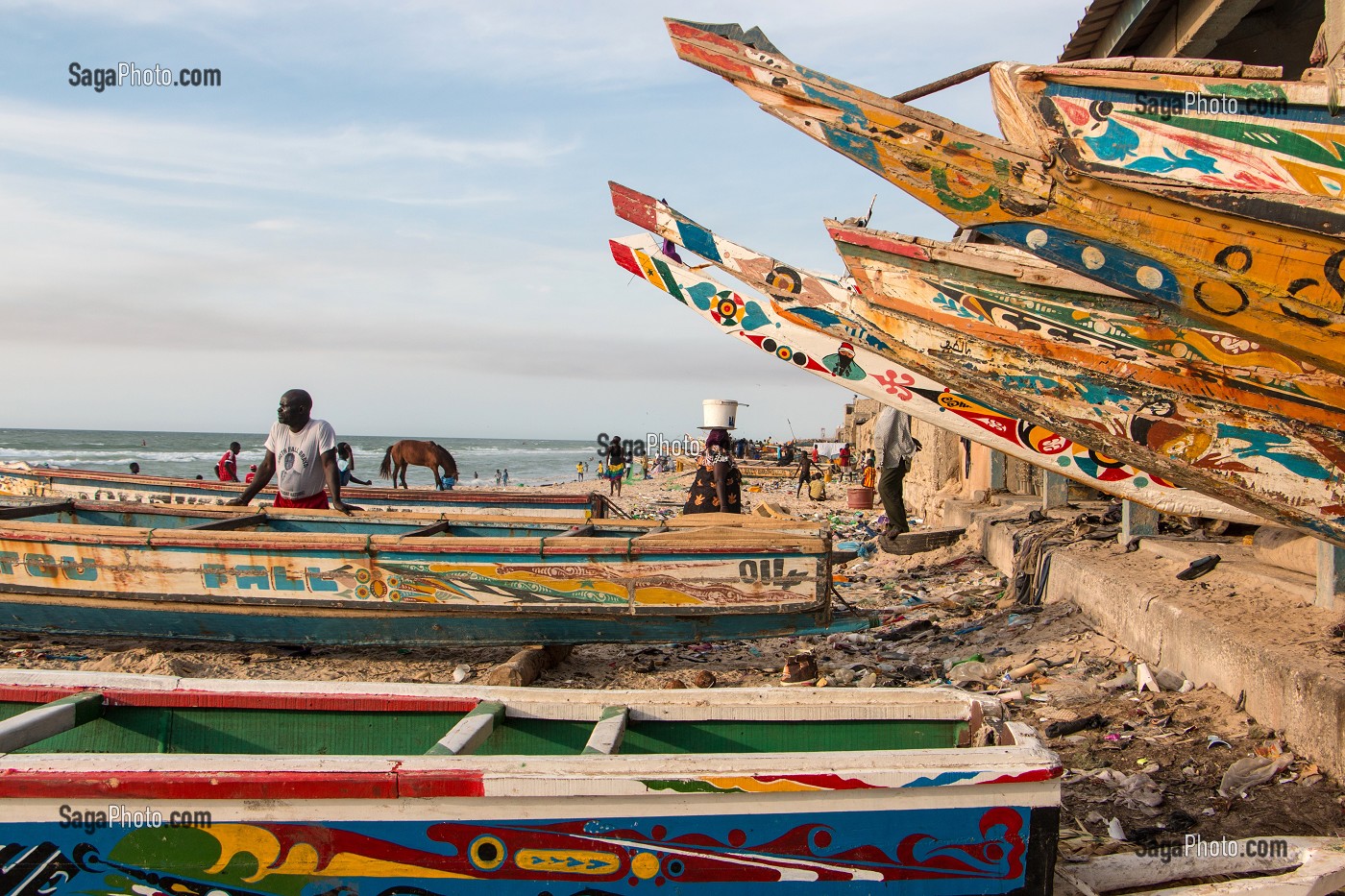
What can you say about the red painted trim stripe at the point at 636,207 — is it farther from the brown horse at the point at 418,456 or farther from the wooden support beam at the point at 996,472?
the brown horse at the point at 418,456

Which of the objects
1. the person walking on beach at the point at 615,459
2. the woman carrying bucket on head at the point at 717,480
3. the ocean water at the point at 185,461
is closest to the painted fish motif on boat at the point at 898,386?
the woman carrying bucket on head at the point at 717,480

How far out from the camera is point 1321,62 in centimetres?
452

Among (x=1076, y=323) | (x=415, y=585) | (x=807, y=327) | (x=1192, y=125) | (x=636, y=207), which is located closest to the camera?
(x=1192, y=125)

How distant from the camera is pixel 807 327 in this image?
7570 millimetres

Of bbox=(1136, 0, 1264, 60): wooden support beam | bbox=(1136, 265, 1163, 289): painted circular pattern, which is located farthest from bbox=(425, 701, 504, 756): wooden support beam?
bbox=(1136, 0, 1264, 60): wooden support beam

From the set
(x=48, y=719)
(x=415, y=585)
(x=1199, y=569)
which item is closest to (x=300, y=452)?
(x=415, y=585)

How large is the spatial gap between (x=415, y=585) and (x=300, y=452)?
71.8 inches

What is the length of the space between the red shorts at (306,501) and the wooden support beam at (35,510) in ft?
7.40

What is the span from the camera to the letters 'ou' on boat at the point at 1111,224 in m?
3.01

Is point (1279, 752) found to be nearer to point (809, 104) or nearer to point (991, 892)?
point (991, 892)

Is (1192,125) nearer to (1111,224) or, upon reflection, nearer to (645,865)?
(1111,224)

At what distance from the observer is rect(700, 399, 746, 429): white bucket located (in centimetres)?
824

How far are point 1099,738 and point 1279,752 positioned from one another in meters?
0.83

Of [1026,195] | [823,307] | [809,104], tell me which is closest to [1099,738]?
[1026,195]
